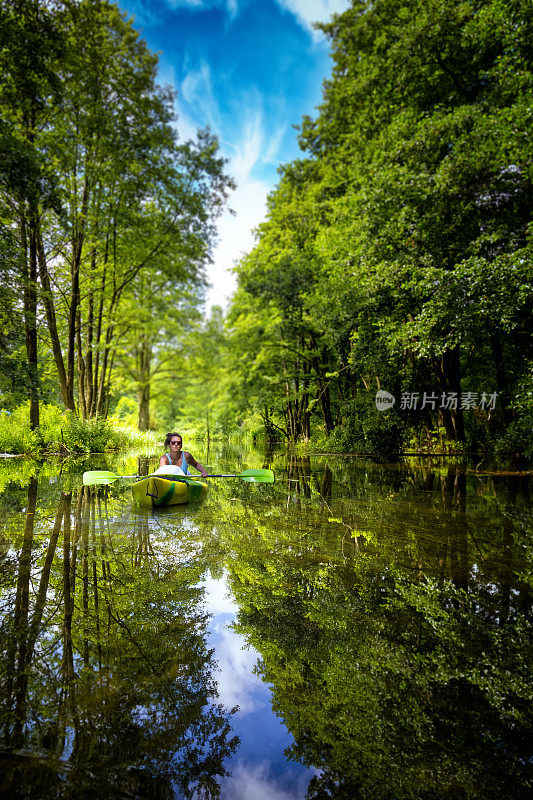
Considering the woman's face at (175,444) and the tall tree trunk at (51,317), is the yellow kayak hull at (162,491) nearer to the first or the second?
the woman's face at (175,444)

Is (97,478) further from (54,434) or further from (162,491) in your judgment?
(54,434)

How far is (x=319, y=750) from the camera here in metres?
1.28

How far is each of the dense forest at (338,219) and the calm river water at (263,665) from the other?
6.56 metres

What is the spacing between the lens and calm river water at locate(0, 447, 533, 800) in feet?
3.81

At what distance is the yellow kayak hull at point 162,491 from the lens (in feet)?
15.8

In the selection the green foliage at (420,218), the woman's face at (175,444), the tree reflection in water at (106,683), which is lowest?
the tree reflection in water at (106,683)

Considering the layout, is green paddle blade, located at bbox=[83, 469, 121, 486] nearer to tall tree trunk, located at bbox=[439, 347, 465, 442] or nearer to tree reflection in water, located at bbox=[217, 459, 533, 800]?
tree reflection in water, located at bbox=[217, 459, 533, 800]

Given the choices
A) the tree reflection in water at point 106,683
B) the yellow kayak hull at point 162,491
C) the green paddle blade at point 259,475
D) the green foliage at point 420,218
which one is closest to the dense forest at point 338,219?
the green foliage at point 420,218

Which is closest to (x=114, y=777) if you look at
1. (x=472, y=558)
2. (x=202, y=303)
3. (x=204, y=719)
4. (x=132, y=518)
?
(x=204, y=719)

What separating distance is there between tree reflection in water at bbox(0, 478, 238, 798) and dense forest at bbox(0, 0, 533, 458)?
773 cm

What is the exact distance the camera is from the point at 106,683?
4.93 ft

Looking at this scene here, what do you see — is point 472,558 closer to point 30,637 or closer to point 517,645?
point 517,645

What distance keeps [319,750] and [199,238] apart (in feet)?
53.4

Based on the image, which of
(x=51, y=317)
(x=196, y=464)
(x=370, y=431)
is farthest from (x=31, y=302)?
(x=370, y=431)
